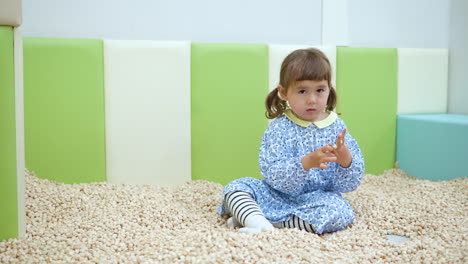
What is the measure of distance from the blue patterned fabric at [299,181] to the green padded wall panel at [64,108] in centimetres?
65

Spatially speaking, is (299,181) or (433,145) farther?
(433,145)

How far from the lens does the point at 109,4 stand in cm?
207

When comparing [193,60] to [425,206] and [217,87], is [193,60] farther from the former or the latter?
[425,206]

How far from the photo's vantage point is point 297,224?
4.90 feet

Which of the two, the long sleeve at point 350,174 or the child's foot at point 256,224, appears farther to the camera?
the long sleeve at point 350,174

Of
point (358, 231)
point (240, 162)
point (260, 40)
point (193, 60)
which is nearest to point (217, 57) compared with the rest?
point (193, 60)

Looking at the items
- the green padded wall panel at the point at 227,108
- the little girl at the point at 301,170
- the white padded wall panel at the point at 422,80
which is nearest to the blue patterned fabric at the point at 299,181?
the little girl at the point at 301,170

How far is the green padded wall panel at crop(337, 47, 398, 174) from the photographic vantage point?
2.27 m

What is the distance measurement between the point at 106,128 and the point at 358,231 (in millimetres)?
1058

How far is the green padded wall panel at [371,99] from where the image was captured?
2268 mm

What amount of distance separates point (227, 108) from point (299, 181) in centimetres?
68

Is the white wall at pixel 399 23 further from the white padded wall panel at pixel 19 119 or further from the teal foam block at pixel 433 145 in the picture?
the white padded wall panel at pixel 19 119

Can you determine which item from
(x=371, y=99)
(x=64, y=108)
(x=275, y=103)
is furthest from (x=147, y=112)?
(x=371, y=99)

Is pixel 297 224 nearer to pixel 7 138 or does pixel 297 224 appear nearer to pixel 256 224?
pixel 256 224
